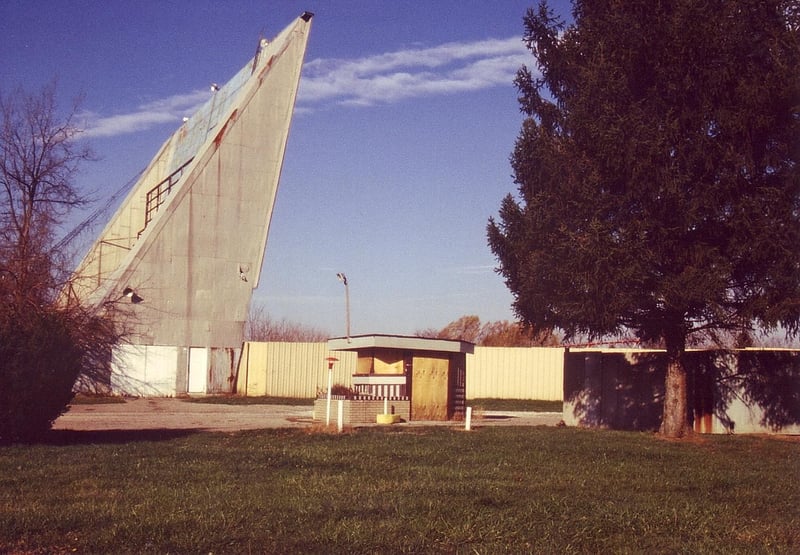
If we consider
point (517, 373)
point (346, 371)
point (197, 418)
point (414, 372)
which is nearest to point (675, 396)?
point (414, 372)

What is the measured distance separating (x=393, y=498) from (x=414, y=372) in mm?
15919

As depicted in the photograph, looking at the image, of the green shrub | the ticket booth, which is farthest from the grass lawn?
the ticket booth

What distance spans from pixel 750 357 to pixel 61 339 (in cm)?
1596

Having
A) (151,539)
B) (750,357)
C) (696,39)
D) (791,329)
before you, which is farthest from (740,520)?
(750,357)

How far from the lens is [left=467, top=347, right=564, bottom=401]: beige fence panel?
143ft

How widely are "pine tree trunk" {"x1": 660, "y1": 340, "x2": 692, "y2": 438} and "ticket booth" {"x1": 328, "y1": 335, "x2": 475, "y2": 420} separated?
7876mm

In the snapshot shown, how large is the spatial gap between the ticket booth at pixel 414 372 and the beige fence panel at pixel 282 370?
1557 cm

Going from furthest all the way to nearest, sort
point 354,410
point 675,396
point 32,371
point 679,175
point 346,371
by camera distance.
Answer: point 346,371
point 354,410
point 675,396
point 679,175
point 32,371

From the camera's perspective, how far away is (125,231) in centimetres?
5125

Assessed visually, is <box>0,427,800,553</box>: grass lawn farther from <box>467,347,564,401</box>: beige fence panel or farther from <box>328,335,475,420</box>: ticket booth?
<box>467,347,564,401</box>: beige fence panel

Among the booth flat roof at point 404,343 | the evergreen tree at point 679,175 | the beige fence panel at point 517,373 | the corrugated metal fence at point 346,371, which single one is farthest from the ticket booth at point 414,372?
the beige fence panel at point 517,373

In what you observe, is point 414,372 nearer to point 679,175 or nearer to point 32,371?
point 679,175

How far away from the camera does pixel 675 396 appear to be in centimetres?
1928

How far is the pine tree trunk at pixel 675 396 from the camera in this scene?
1900 cm
